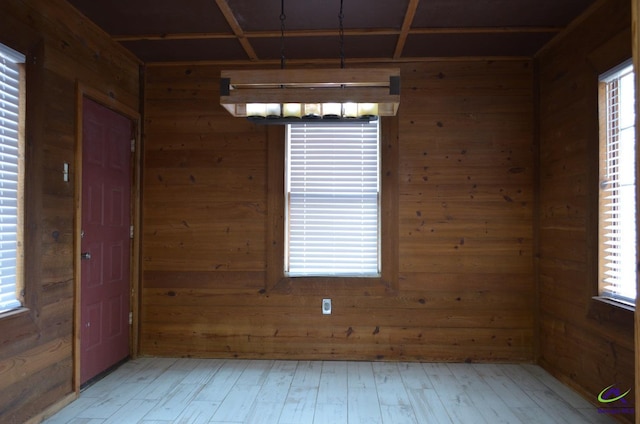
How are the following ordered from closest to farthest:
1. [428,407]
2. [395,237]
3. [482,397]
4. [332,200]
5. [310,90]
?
[310,90]
[428,407]
[482,397]
[395,237]
[332,200]

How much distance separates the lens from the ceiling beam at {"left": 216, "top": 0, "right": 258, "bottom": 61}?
9.86 ft

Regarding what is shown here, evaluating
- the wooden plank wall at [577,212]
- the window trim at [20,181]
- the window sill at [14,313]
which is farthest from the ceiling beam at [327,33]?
the window sill at [14,313]

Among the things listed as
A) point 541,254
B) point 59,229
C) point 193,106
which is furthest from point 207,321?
point 541,254

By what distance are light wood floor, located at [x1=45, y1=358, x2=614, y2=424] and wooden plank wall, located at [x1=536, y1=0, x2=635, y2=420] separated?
31cm

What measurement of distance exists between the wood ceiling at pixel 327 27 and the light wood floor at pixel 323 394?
8.85 ft

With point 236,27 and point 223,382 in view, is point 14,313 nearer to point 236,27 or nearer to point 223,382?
point 223,382

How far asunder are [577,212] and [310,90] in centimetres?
238

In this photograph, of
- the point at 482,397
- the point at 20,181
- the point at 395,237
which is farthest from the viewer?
the point at 395,237

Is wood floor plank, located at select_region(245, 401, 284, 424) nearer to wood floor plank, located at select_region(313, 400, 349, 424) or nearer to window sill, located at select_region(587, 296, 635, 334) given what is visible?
wood floor plank, located at select_region(313, 400, 349, 424)

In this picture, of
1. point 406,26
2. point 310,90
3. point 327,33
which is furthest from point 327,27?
point 310,90

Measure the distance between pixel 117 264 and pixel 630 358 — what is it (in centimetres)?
378

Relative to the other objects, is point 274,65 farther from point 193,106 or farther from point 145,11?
point 145,11

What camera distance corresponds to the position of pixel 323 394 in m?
3.21

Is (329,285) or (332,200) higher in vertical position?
(332,200)
